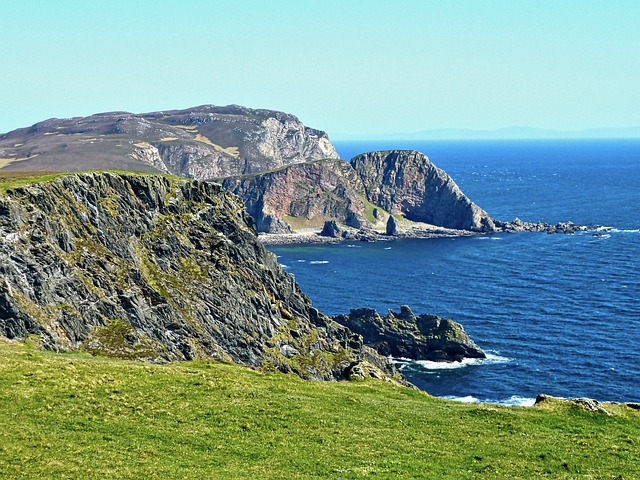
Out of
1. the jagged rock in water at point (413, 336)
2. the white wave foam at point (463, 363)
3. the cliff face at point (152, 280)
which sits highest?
the cliff face at point (152, 280)

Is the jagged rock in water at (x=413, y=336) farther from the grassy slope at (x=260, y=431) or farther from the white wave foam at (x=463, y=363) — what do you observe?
the grassy slope at (x=260, y=431)

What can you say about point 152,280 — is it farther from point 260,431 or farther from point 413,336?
point 260,431

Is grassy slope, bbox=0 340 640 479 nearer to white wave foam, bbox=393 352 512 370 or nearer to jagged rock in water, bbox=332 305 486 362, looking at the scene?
white wave foam, bbox=393 352 512 370

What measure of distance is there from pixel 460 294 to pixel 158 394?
14507 centimetres

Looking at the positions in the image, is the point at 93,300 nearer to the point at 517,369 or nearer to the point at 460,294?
the point at 517,369

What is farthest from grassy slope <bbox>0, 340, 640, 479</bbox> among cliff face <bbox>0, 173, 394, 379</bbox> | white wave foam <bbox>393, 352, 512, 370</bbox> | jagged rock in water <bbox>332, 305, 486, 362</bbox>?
jagged rock in water <bbox>332, 305, 486, 362</bbox>

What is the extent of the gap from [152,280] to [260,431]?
61189 millimetres

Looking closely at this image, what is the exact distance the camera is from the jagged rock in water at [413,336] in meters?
130

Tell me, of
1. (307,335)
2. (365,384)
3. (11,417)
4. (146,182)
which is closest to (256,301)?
(307,335)

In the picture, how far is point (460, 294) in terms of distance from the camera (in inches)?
7013

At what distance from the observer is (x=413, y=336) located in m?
134

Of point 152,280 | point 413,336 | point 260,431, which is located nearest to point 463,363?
point 413,336

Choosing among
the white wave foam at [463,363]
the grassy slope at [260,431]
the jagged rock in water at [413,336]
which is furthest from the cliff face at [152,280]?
the grassy slope at [260,431]

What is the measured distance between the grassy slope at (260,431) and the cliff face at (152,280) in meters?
18.6
